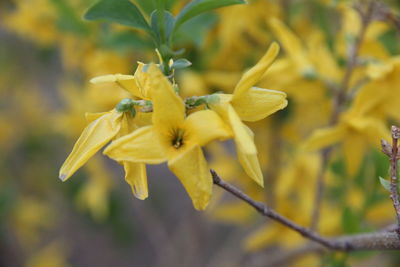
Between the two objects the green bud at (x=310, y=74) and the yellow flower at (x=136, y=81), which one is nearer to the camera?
the yellow flower at (x=136, y=81)

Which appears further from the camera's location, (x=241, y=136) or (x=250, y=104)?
(x=250, y=104)

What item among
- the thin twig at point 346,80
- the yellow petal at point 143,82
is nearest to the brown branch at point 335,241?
the yellow petal at point 143,82

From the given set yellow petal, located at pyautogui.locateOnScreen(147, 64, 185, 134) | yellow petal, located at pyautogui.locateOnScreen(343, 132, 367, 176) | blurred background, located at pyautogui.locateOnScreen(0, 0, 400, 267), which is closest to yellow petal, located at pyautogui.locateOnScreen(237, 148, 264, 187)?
yellow petal, located at pyautogui.locateOnScreen(147, 64, 185, 134)

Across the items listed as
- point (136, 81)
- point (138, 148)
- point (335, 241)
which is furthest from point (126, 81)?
point (335, 241)

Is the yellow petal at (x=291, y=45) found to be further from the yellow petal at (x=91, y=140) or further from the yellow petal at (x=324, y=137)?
the yellow petal at (x=91, y=140)

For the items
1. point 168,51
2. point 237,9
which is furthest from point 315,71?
point 168,51

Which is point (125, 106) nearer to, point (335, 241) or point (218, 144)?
point (335, 241)

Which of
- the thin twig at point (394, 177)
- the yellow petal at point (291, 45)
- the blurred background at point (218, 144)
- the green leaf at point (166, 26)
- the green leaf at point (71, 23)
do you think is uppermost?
the green leaf at point (166, 26)
